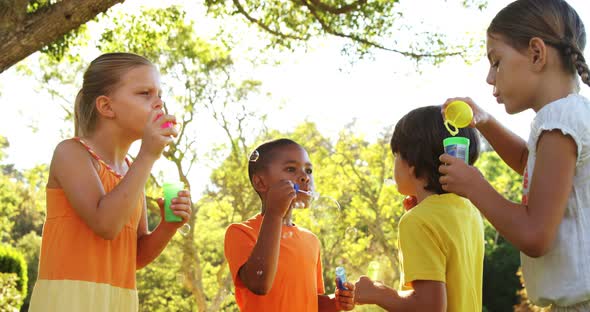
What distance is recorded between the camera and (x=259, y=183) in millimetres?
3076

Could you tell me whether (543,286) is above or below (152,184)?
below

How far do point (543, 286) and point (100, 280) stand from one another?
142cm

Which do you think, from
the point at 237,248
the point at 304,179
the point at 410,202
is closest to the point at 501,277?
the point at 410,202

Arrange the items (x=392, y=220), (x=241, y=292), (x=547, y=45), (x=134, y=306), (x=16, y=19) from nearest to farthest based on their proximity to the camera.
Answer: (x=547, y=45) → (x=134, y=306) → (x=241, y=292) → (x=16, y=19) → (x=392, y=220)

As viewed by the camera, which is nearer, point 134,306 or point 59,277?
point 59,277

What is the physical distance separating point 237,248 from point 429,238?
0.84m

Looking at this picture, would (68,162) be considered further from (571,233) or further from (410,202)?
(571,233)

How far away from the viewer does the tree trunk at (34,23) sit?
5320 mm

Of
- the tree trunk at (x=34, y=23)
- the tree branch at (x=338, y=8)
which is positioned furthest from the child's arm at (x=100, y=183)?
the tree branch at (x=338, y=8)

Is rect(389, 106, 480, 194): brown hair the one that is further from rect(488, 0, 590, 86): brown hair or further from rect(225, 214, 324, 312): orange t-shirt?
rect(225, 214, 324, 312): orange t-shirt

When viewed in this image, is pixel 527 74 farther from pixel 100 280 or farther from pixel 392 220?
pixel 392 220

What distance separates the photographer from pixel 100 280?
7.80 ft

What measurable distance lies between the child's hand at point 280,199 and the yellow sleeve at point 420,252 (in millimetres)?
441

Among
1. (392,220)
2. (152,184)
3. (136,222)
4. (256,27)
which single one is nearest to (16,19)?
(136,222)
